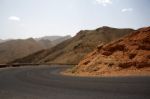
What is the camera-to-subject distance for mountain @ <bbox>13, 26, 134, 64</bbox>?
10766 centimetres

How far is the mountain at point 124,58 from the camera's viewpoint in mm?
28013

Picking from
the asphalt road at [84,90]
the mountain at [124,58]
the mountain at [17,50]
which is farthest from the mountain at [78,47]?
the asphalt road at [84,90]

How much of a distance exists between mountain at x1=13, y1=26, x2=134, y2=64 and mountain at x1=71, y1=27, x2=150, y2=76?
64.0 m

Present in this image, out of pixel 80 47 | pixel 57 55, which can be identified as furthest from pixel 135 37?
pixel 57 55

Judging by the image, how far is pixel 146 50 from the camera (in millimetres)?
31359

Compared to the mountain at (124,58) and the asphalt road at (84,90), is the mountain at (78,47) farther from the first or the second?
the asphalt road at (84,90)

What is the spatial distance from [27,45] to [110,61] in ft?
526

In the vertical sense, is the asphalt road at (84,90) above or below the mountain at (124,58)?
below

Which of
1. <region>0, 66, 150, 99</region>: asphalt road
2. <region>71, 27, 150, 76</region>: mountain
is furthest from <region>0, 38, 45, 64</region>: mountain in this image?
<region>0, 66, 150, 99</region>: asphalt road

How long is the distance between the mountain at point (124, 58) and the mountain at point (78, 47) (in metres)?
64.0

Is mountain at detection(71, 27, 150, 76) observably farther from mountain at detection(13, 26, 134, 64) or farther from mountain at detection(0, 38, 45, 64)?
mountain at detection(0, 38, 45, 64)

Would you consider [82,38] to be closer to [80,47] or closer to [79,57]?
[80,47]

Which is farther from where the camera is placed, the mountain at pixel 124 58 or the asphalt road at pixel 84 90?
the mountain at pixel 124 58

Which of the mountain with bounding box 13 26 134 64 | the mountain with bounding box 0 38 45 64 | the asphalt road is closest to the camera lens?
the asphalt road
